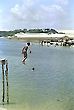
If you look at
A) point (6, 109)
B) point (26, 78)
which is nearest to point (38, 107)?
point (6, 109)

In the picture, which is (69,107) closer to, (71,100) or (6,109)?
(71,100)

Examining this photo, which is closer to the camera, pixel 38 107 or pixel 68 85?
pixel 38 107

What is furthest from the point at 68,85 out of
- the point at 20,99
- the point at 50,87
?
the point at 20,99

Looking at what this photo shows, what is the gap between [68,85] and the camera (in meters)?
32.0

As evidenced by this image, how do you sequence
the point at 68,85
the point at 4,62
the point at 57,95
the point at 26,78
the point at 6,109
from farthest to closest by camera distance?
the point at 26,78, the point at 68,85, the point at 57,95, the point at 4,62, the point at 6,109

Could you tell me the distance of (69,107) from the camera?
23781 millimetres

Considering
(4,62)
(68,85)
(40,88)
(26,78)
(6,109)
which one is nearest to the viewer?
(6,109)

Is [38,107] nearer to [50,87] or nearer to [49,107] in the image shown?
[49,107]

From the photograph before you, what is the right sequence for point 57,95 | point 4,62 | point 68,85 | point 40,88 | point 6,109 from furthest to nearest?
point 68,85 → point 40,88 → point 57,95 → point 4,62 → point 6,109

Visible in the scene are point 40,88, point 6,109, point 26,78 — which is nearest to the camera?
point 6,109

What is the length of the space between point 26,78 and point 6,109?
12854 mm

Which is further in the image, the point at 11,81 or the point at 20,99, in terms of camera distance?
the point at 11,81

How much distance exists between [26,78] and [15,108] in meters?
12.3

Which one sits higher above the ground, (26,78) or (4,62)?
(4,62)
